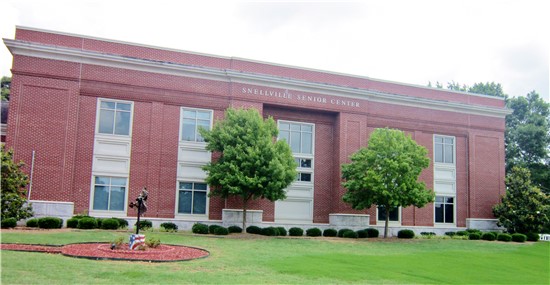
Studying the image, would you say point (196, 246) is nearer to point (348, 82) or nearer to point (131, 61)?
point (131, 61)

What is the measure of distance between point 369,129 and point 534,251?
12216 millimetres

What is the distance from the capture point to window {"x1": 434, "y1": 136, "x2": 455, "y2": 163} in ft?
115

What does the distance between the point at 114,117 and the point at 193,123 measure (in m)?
4.45

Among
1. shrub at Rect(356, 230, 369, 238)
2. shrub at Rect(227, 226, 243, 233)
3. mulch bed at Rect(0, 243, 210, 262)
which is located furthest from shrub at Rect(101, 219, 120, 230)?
shrub at Rect(356, 230, 369, 238)

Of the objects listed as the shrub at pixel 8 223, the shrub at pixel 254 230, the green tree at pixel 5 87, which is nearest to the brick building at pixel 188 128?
the shrub at pixel 254 230

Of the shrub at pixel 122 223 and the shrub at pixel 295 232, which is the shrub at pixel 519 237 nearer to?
the shrub at pixel 295 232

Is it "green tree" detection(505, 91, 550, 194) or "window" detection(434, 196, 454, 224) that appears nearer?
"window" detection(434, 196, 454, 224)

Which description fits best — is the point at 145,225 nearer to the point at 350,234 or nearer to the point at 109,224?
the point at 109,224

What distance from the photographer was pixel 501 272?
56.6 ft

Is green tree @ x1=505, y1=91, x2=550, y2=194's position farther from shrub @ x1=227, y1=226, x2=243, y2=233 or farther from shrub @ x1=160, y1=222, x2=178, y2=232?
shrub @ x1=160, y1=222, x2=178, y2=232

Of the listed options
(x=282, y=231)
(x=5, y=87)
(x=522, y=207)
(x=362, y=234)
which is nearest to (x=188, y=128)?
(x=282, y=231)

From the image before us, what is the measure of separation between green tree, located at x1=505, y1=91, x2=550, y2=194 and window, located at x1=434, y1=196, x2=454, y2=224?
522 inches

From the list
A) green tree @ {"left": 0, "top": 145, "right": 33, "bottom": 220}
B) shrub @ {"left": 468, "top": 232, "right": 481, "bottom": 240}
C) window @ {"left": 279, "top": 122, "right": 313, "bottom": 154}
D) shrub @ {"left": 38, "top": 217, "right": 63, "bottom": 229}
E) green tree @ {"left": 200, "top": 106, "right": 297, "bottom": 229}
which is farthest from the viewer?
window @ {"left": 279, "top": 122, "right": 313, "bottom": 154}

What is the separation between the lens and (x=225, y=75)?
29.4 m
